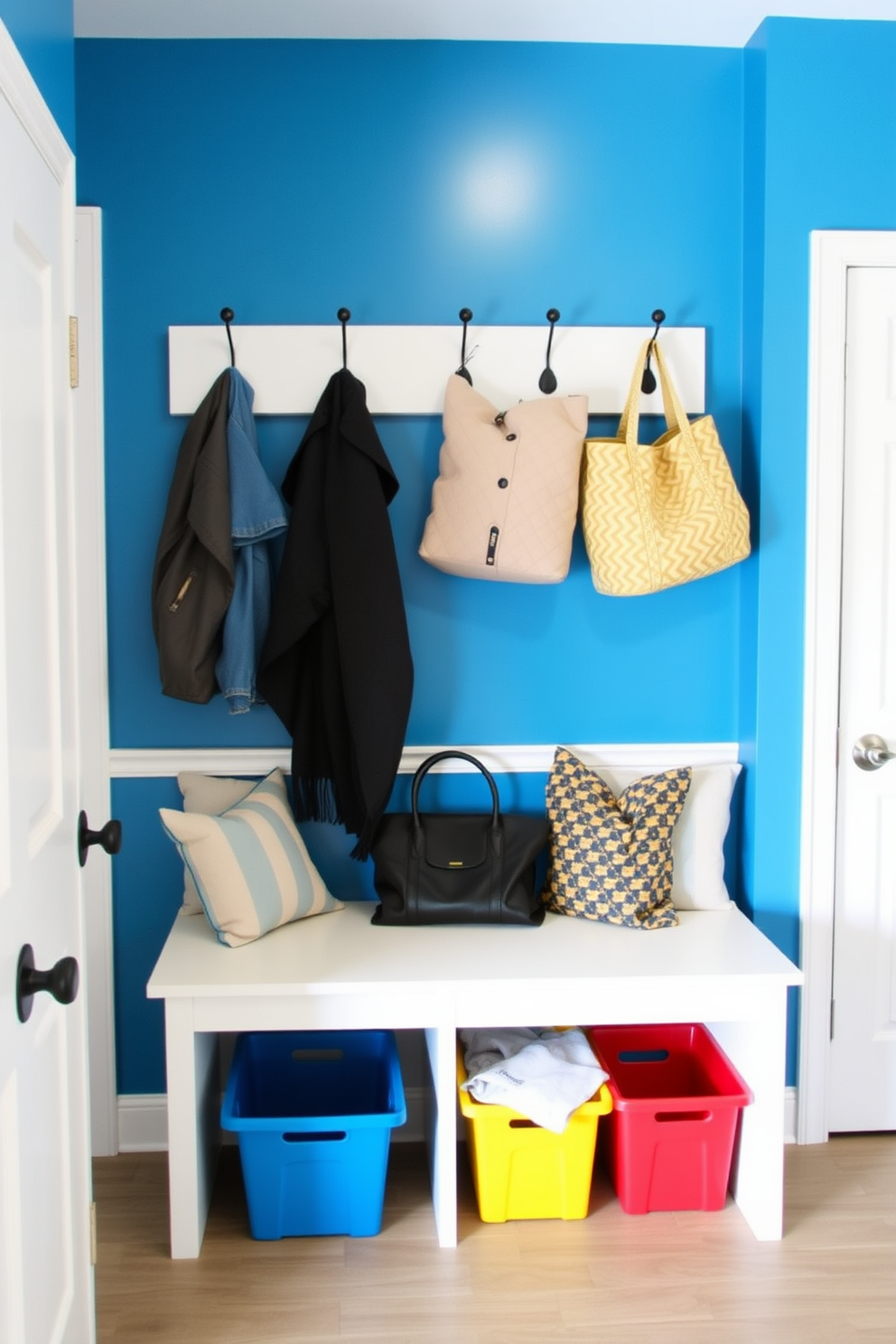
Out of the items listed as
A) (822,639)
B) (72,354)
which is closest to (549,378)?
(822,639)

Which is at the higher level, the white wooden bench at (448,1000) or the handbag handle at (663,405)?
the handbag handle at (663,405)

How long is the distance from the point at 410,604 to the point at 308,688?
31 centimetres

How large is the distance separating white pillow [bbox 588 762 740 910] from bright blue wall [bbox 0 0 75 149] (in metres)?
1.77

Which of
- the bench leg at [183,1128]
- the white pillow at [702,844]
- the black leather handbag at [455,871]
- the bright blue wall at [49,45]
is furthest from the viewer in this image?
the white pillow at [702,844]

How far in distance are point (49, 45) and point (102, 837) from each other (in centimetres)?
110

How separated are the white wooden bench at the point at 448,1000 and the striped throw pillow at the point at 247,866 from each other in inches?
2.3

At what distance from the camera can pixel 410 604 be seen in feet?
8.52

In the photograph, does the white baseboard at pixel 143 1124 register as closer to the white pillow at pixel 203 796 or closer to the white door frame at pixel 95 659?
the white door frame at pixel 95 659

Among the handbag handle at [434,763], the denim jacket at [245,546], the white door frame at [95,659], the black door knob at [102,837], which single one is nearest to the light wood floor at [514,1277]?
the white door frame at [95,659]

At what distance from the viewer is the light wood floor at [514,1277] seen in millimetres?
2029

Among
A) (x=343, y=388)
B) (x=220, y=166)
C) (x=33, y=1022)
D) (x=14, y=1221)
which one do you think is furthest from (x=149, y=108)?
(x=14, y=1221)

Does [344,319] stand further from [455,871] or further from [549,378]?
[455,871]

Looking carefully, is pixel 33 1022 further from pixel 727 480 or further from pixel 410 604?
pixel 727 480

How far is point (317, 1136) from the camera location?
2477mm
